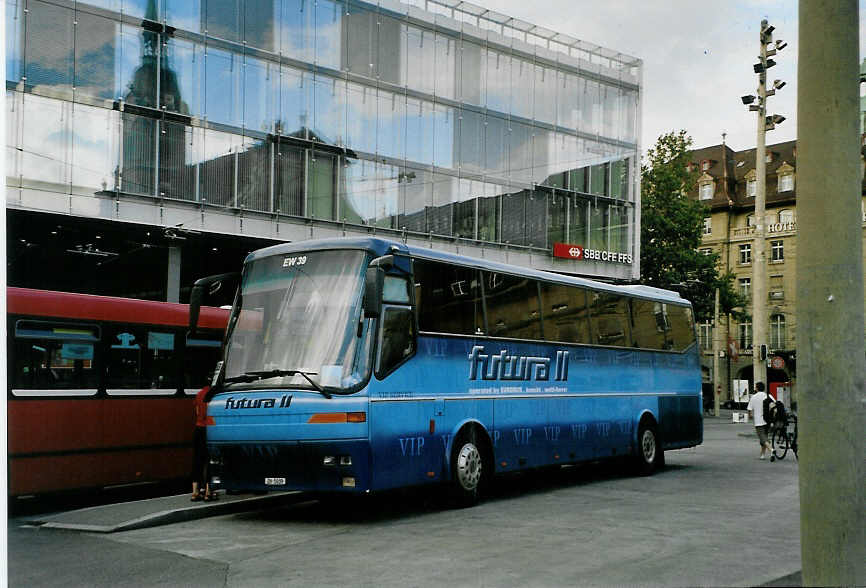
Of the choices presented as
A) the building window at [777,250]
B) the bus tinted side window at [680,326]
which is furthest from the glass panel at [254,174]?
the building window at [777,250]

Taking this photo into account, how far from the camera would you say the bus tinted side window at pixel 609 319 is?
1705cm

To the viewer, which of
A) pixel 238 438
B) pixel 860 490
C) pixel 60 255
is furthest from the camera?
pixel 60 255

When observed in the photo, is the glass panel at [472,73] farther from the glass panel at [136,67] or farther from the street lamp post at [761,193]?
the glass panel at [136,67]

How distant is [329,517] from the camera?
12.6m

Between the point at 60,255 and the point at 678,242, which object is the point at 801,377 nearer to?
the point at 60,255

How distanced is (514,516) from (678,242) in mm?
46345

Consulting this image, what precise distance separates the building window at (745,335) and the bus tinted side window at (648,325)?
204ft

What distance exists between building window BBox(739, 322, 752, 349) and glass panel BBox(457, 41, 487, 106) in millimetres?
47552

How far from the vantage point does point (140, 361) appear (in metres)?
14.8

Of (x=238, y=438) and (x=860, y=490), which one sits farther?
(x=238, y=438)

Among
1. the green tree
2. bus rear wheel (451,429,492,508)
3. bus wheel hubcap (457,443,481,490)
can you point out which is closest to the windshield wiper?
bus rear wheel (451,429,492,508)

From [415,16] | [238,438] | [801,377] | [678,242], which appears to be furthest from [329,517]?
[678,242]

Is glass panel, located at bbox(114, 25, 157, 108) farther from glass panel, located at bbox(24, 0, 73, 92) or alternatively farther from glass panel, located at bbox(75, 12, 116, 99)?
glass panel, located at bbox(24, 0, 73, 92)

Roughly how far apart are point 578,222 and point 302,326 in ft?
103
